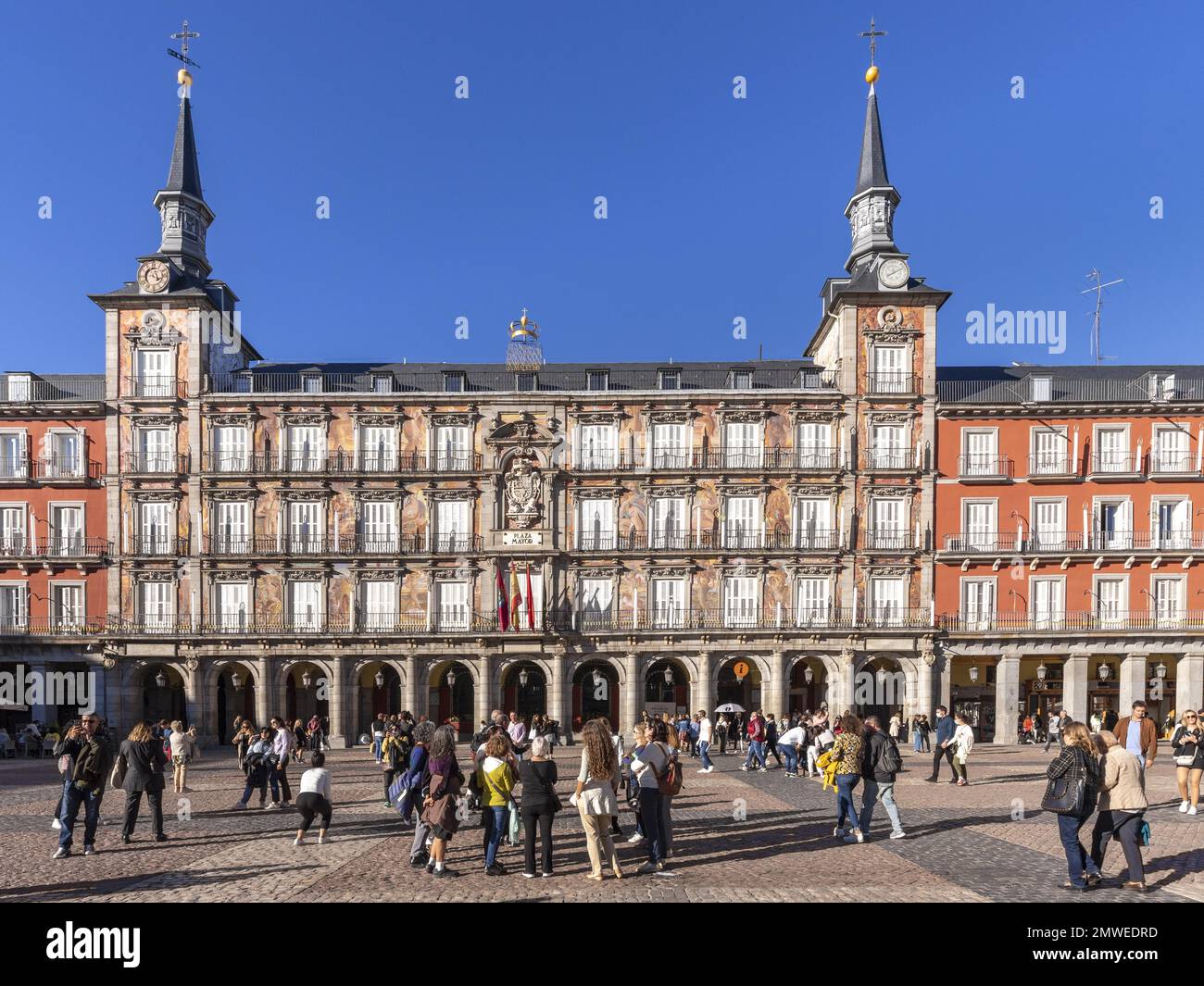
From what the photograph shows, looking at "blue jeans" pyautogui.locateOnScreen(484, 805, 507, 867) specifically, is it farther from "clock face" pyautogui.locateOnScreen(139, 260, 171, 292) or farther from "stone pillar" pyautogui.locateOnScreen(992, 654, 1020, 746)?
"clock face" pyautogui.locateOnScreen(139, 260, 171, 292)

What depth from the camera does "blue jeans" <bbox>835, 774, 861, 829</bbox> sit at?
561 inches

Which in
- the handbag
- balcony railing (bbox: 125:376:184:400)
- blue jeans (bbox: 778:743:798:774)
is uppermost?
balcony railing (bbox: 125:376:184:400)

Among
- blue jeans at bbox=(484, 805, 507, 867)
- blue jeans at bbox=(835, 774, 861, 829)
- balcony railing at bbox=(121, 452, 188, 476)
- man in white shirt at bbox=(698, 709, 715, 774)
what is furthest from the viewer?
balcony railing at bbox=(121, 452, 188, 476)

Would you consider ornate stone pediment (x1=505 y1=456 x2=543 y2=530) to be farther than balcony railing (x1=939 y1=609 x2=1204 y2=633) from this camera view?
Yes

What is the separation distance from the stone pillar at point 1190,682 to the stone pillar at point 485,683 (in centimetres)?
3158

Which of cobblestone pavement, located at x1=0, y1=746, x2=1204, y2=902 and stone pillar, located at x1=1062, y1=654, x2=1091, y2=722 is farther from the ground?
cobblestone pavement, located at x1=0, y1=746, x2=1204, y2=902

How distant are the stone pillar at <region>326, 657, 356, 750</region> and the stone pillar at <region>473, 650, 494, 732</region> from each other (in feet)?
20.0

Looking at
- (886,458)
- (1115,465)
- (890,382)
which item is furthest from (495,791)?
(1115,465)

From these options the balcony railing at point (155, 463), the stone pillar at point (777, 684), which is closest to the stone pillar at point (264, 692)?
the balcony railing at point (155, 463)

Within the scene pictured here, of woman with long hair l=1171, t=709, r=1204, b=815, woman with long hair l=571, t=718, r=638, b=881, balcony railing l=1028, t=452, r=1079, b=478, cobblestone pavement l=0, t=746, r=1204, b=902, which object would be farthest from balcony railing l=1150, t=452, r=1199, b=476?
woman with long hair l=571, t=718, r=638, b=881

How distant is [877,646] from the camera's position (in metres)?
39.2

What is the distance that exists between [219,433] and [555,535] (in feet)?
54.7
